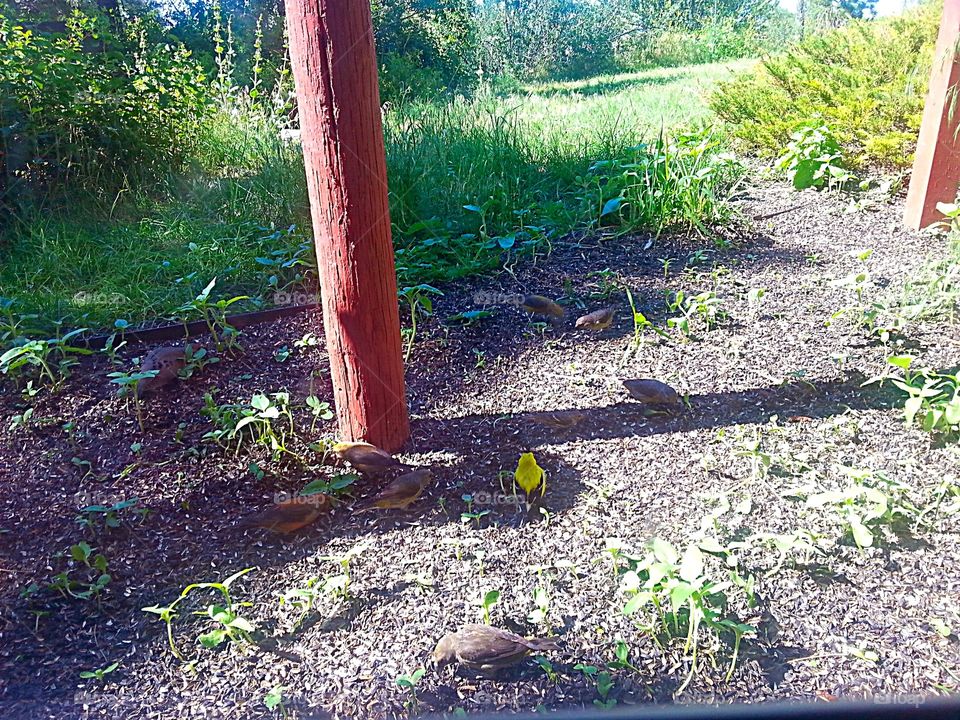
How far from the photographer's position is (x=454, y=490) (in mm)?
2182

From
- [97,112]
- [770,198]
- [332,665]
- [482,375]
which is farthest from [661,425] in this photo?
[97,112]

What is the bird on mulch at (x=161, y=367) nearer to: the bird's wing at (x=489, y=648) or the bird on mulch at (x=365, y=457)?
the bird on mulch at (x=365, y=457)

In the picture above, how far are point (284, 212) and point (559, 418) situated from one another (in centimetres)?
292

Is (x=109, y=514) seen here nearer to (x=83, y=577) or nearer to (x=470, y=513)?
(x=83, y=577)

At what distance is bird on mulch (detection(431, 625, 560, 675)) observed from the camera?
1.52m

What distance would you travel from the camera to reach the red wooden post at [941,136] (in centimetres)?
372

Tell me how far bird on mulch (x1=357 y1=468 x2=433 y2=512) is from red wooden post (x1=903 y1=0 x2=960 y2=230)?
11.3 ft

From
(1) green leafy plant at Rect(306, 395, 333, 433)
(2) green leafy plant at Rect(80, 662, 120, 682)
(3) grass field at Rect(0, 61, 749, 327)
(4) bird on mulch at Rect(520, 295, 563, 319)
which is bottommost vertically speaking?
(2) green leafy plant at Rect(80, 662, 120, 682)

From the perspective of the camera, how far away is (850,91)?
523 centimetres

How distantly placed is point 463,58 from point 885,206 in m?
3.57

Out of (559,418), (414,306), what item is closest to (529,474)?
(559,418)

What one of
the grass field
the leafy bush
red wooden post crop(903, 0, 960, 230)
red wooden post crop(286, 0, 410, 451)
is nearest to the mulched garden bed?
red wooden post crop(286, 0, 410, 451)

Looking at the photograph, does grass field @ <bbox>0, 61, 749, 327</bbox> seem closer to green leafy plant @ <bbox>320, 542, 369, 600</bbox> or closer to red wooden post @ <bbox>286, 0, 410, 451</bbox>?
red wooden post @ <bbox>286, 0, 410, 451</bbox>

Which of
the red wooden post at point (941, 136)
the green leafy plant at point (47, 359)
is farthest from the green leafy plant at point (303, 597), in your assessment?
the red wooden post at point (941, 136)
